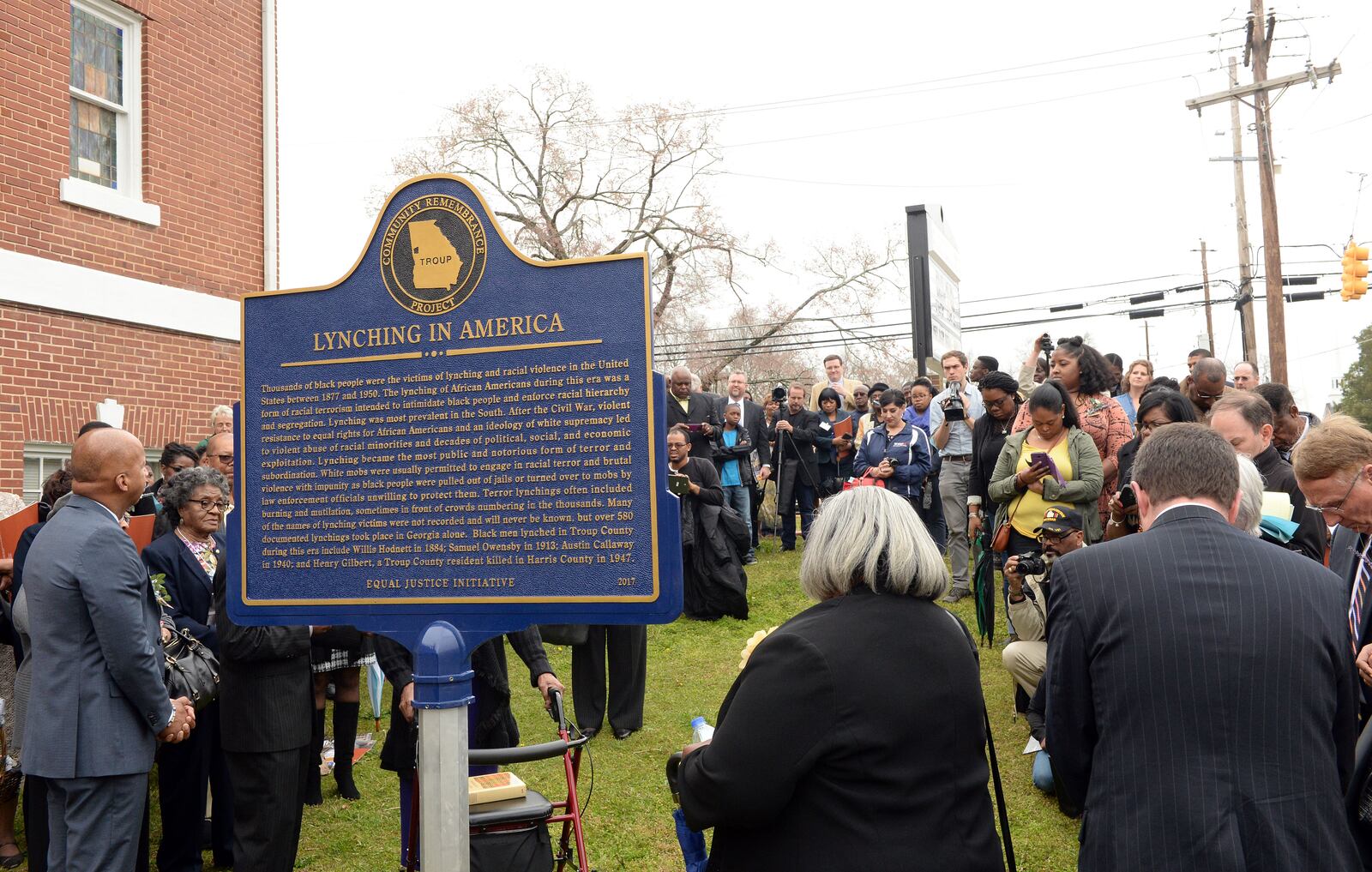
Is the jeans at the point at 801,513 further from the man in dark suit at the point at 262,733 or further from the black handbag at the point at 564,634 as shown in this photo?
the man in dark suit at the point at 262,733

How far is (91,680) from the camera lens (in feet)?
13.2

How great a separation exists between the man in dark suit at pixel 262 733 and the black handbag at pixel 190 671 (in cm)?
11

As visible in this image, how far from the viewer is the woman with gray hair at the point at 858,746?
99.1 inches

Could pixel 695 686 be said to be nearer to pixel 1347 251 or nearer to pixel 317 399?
pixel 317 399

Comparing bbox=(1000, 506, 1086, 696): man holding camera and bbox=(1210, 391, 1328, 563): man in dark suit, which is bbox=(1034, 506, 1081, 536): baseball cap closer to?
bbox=(1000, 506, 1086, 696): man holding camera

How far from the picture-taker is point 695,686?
28.1 ft

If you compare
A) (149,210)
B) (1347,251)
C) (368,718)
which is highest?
(1347,251)

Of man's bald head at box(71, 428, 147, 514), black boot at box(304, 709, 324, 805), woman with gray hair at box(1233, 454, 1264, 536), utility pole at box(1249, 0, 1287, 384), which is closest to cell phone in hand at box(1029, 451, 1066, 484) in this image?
woman with gray hair at box(1233, 454, 1264, 536)

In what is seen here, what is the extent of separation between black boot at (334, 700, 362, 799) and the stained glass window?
19.7 feet

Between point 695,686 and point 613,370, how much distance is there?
229 inches

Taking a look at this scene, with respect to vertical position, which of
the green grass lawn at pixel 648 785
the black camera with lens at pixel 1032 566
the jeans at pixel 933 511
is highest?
the jeans at pixel 933 511

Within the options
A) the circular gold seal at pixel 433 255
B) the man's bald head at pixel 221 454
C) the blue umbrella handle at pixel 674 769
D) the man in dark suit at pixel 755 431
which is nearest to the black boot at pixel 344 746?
the man's bald head at pixel 221 454

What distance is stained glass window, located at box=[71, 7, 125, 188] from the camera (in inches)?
374

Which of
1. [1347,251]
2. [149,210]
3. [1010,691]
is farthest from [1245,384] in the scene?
[1347,251]
